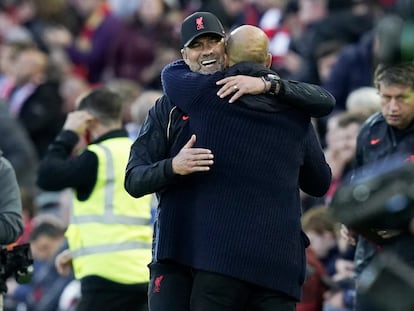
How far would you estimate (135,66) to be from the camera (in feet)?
55.3

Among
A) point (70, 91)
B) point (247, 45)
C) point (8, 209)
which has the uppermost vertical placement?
point (70, 91)

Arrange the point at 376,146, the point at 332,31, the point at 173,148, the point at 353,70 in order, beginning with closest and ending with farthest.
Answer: the point at 173,148 → the point at 376,146 → the point at 353,70 → the point at 332,31

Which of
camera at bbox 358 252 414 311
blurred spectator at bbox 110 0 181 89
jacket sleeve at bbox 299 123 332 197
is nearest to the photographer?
camera at bbox 358 252 414 311

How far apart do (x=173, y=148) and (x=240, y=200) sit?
506mm

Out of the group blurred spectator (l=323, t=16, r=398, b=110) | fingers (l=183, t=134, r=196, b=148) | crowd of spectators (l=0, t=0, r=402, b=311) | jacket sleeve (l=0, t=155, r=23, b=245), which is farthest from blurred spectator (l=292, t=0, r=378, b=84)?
fingers (l=183, t=134, r=196, b=148)

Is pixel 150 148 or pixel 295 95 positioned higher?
pixel 295 95

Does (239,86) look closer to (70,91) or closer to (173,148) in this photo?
(173,148)

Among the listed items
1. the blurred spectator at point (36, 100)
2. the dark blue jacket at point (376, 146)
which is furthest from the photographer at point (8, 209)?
the blurred spectator at point (36, 100)

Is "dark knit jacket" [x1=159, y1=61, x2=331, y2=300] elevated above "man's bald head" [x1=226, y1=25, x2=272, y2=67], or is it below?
below

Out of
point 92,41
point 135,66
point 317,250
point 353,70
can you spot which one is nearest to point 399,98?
point 317,250

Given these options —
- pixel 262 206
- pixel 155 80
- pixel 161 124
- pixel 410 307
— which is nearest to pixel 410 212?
pixel 410 307

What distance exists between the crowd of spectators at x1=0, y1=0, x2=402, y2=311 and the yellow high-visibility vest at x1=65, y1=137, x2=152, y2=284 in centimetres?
151

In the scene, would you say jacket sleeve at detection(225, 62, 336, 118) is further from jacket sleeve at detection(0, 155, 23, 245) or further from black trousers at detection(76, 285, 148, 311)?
black trousers at detection(76, 285, 148, 311)

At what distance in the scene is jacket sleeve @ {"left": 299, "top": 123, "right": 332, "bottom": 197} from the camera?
787 centimetres
